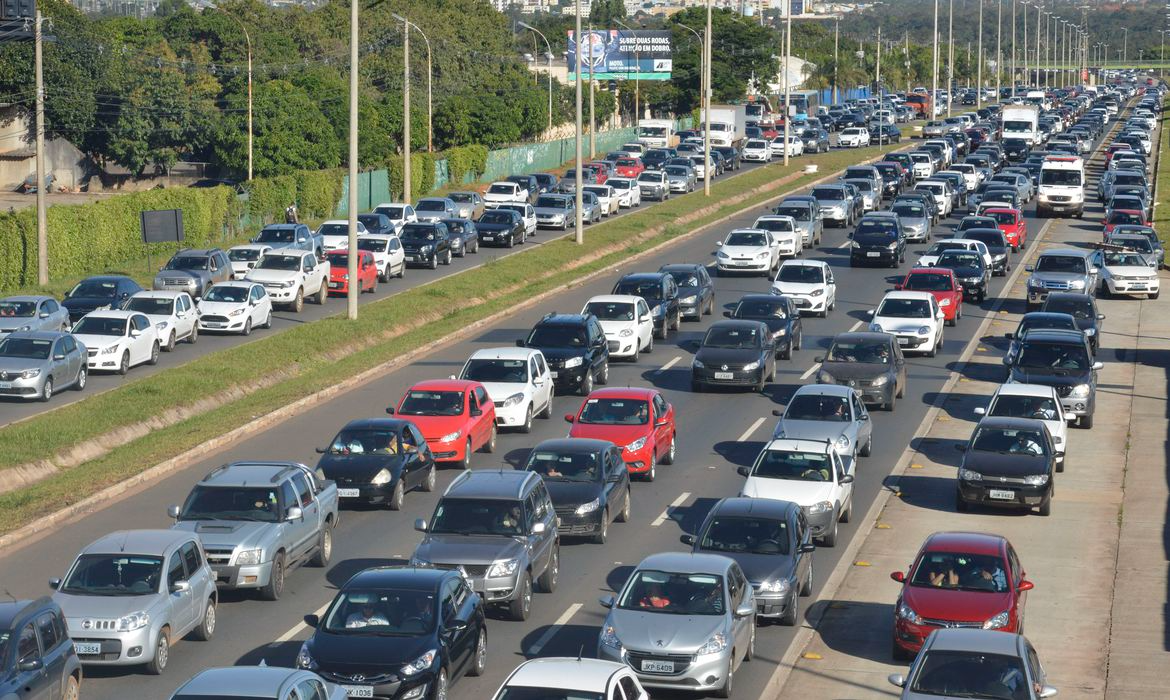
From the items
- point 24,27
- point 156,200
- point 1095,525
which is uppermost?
point 24,27

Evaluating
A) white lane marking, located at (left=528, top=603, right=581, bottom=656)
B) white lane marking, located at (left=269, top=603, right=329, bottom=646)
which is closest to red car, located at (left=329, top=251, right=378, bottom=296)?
white lane marking, located at (left=528, top=603, right=581, bottom=656)

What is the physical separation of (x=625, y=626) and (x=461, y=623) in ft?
6.22

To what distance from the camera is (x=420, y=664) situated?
1761 centimetres

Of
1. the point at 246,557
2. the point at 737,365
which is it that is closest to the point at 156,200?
the point at 737,365

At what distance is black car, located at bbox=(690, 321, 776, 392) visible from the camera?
37.9 meters

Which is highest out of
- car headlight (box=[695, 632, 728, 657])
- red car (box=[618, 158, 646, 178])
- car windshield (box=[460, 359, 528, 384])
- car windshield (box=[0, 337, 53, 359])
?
red car (box=[618, 158, 646, 178])

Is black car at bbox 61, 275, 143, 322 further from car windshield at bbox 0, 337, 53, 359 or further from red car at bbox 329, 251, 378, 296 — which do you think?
car windshield at bbox 0, 337, 53, 359

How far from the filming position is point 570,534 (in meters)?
25.4

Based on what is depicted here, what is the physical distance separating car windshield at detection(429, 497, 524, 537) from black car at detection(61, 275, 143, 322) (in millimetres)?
24788

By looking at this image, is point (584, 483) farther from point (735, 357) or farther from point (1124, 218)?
point (1124, 218)

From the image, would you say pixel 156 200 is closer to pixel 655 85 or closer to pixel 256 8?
pixel 256 8

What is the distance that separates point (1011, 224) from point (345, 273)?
2654cm

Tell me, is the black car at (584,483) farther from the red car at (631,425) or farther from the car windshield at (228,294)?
the car windshield at (228,294)

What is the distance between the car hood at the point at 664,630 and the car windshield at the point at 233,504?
6.12 m
